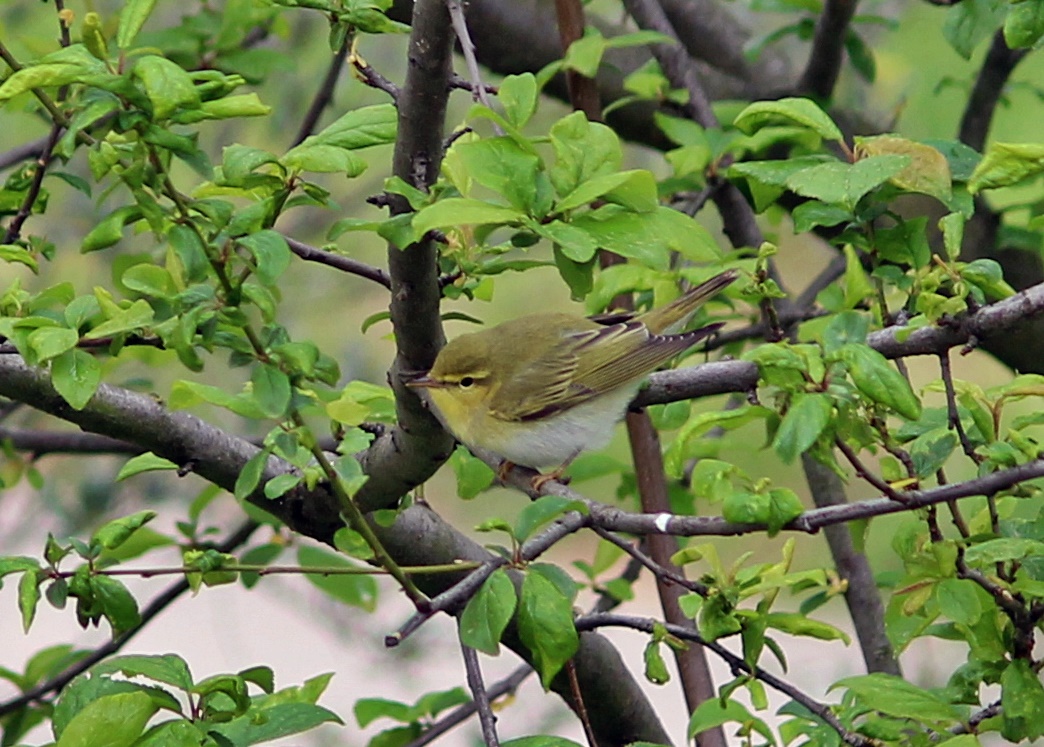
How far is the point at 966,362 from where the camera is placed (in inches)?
313

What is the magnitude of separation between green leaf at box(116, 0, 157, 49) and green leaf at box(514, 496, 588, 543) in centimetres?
80

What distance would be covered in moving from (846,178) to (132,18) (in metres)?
1.00

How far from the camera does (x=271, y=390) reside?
5.00 feet

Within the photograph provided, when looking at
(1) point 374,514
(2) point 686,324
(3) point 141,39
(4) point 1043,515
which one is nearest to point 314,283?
(3) point 141,39

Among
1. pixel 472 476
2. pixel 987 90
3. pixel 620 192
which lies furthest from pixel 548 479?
pixel 987 90

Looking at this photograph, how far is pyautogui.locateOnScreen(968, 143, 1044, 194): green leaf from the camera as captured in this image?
1.71 m

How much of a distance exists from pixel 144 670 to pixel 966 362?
276 inches

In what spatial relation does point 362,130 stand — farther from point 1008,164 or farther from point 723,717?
point 723,717

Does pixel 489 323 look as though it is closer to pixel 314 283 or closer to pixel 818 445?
pixel 314 283

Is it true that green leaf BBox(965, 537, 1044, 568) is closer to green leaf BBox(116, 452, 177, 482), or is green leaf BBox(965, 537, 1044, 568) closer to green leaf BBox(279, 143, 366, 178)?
green leaf BBox(279, 143, 366, 178)

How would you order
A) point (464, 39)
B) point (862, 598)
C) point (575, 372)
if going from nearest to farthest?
point (464, 39), point (862, 598), point (575, 372)

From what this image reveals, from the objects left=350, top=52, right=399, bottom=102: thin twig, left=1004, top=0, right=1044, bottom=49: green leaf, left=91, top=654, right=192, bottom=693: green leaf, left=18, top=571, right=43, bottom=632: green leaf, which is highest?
left=350, top=52, right=399, bottom=102: thin twig

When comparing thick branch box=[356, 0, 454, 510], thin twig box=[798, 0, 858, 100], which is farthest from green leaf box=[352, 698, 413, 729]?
thin twig box=[798, 0, 858, 100]

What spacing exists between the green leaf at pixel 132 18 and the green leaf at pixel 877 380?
99 centimetres
